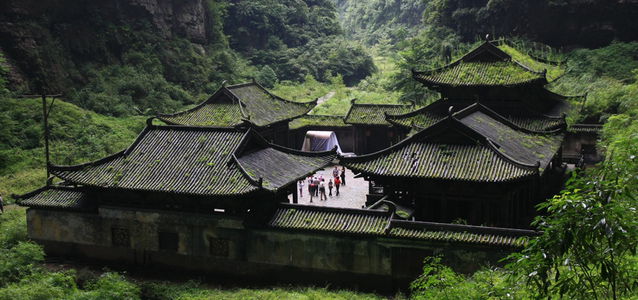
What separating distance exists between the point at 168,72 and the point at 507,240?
2102 inches

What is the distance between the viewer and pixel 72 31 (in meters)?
61.0

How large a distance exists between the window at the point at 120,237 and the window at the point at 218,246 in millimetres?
3983

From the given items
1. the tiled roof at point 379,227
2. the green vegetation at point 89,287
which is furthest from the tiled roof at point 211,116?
the tiled roof at point 379,227

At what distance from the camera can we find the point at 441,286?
17812 millimetres

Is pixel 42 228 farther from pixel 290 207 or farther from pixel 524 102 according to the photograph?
pixel 524 102

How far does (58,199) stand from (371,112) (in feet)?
96.3

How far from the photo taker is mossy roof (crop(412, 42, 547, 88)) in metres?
36.7

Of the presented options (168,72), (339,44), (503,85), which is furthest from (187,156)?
(339,44)

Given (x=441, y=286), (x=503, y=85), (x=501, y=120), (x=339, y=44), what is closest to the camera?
(x=441, y=286)

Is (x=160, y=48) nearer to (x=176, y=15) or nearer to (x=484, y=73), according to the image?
(x=176, y=15)

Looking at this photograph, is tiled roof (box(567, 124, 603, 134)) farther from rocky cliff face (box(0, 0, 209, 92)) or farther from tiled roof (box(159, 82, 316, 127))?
rocky cliff face (box(0, 0, 209, 92))

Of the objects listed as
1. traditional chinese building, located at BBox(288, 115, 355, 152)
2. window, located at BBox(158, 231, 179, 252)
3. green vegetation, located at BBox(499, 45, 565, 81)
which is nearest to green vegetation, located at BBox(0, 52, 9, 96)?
traditional chinese building, located at BBox(288, 115, 355, 152)

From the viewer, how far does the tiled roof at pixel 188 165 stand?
26688mm

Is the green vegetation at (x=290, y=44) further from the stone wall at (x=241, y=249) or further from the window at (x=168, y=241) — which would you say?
the window at (x=168, y=241)
